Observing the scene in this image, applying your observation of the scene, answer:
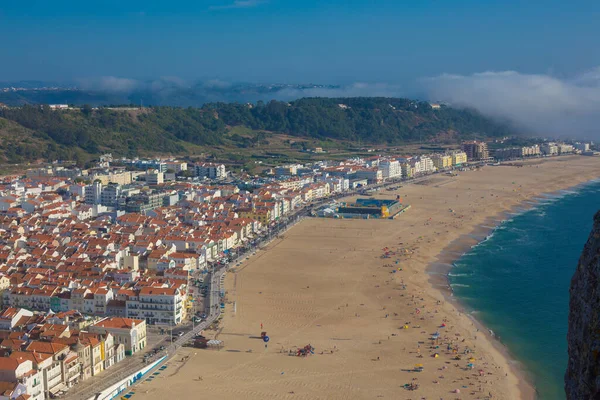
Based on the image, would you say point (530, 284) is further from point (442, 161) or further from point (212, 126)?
point (212, 126)

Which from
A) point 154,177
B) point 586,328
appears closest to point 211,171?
point 154,177

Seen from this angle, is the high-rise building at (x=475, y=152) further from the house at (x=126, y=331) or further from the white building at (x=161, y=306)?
the house at (x=126, y=331)

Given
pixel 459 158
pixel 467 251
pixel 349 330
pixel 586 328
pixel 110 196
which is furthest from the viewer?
pixel 459 158

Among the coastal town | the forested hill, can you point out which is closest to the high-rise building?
the forested hill

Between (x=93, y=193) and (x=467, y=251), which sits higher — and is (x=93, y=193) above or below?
above

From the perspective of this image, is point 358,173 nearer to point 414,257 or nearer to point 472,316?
point 414,257

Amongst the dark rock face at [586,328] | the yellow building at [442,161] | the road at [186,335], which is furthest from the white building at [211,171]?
the dark rock face at [586,328]

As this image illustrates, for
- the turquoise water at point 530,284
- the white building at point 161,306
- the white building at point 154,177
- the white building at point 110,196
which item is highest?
the white building at point 154,177
